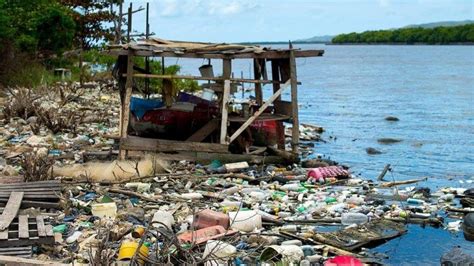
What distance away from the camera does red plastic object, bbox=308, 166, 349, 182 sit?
12.2 m

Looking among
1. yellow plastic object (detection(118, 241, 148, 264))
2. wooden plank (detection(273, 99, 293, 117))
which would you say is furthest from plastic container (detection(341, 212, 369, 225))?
wooden plank (detection(273, 99, 293, 117))

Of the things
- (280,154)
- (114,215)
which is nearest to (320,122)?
(280,154)

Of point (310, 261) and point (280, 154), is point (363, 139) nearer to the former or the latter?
point (280, 154)

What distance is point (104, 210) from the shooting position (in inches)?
354

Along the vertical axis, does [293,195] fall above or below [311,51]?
below

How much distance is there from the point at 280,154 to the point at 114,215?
517 cm

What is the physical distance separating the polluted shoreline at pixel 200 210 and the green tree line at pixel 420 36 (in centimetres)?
11992

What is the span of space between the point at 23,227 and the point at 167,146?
5.35 meters

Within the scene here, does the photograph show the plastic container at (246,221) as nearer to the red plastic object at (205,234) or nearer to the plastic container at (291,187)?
the red plastic object at (205,234)

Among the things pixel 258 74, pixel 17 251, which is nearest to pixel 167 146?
pixel 258 74

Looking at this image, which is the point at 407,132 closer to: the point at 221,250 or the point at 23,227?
the point at 221,250

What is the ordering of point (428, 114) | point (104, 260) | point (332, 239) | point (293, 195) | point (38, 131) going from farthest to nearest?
point (428, 114)
point (38, 131)
point (293, 195)
point (332, 239)
point (104, 260)

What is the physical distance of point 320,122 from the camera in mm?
25344

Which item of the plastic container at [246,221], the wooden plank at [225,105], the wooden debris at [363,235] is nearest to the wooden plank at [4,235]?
the plastic container at [246,221]
